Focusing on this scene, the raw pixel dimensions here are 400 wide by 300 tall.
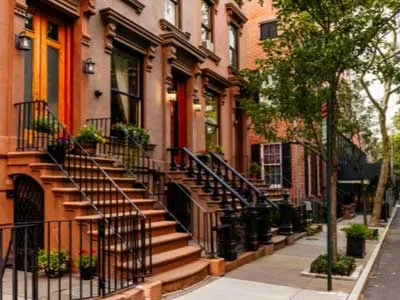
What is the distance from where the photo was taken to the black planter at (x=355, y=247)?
412 inches

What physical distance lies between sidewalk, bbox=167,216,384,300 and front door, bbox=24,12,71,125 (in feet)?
14.9

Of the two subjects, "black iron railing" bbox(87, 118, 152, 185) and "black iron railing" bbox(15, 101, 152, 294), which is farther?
"black iron railing" bbox(87, 118, 152, 185)

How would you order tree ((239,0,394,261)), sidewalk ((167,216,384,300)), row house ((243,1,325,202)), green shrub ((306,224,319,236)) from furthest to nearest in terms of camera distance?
row house ((243,1,325,202)), green shrub ((306,224,319,236)), tree ((239,0,394,261)), sidewalk ((167,216,384,300))

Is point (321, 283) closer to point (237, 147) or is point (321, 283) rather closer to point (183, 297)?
point (183, 297)

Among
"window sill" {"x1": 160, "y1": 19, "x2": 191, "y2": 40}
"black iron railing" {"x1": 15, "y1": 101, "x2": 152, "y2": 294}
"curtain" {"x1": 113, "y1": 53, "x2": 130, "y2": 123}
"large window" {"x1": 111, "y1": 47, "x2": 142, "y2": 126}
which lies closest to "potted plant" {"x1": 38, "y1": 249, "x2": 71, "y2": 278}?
"black iron railing" {"x1": 15, "y1": 101, "x2": 152, "y2": 294}

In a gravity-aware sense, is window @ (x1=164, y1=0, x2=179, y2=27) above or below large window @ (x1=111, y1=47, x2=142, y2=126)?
above

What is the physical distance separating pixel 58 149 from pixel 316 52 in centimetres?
493

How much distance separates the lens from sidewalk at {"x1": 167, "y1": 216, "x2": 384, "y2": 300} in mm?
6793

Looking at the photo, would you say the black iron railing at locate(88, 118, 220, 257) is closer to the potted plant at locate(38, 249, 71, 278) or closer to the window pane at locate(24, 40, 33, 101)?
the window pane at locate(24, 40, 33, 101)

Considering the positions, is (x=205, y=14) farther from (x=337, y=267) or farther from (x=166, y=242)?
(x=337, y=267)

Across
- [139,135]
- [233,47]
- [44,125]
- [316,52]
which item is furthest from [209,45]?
[44,125]

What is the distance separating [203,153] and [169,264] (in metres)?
6.30

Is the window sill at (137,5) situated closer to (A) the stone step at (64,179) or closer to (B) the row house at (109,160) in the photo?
(B) the row house at (109,160)

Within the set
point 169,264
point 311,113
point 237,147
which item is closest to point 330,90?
point 311,113
